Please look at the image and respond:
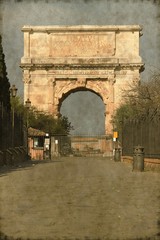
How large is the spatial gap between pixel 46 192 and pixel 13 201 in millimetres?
1844

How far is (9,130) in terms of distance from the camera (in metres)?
26.1

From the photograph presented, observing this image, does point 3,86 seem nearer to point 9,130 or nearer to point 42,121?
point 9,130

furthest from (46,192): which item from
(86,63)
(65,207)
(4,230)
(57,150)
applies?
(86,63)

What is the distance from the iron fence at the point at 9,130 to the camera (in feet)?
77.7

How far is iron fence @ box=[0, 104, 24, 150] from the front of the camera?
77.7 feet

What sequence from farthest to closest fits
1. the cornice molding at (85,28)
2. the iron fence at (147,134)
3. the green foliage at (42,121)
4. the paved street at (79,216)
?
the green foliage at (42,121), the cornice molding at (85,28), the iron fence at (147,134), the paved street at (79,216)

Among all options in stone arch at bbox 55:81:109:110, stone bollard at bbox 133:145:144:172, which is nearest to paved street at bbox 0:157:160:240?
stone bollard at bbox 133:145:144:172

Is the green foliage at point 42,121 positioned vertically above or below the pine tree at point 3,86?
below

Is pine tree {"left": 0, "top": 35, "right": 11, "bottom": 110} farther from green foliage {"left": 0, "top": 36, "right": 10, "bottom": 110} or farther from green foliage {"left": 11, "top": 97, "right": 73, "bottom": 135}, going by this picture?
green foliage {"left": 11, "top": 97, "right": 73, "bottom": 135}

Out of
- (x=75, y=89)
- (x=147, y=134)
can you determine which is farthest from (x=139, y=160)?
(x=75, y=89)

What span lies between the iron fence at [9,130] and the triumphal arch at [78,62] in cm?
2387

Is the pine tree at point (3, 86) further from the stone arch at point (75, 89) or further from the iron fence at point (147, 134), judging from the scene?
the stone arch at point (75, 89)

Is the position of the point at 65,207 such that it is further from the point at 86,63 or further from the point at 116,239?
the point at 86,63

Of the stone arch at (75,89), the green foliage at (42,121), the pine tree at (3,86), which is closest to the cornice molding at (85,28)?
the green foliage at (42,121)
